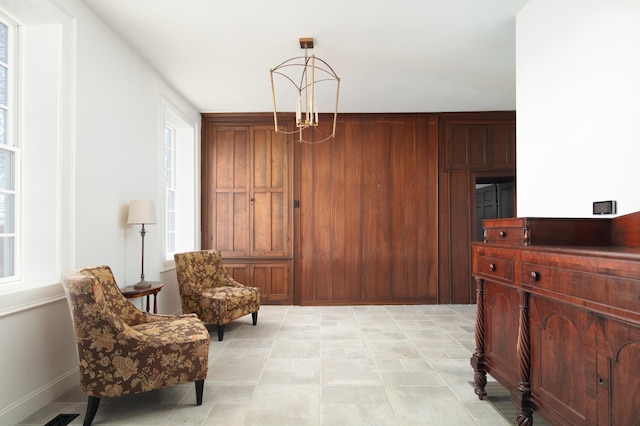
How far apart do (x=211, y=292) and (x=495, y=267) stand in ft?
10.4

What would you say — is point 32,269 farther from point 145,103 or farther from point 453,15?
point 453,15

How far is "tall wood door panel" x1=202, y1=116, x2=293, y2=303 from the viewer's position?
222 inches

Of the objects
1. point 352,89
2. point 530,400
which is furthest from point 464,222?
point 530,400

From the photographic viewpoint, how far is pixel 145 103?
3.93m

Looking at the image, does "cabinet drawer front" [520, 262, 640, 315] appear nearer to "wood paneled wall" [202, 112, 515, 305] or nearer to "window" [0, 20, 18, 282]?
"window" [0, 20, 18, 282]

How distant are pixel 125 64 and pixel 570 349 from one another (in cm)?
423

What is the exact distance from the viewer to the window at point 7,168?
2.45m

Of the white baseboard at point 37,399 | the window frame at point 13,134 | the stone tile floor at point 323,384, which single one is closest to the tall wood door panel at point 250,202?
the stone tile floor at point 323,384

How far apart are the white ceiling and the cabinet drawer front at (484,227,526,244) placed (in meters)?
1.88

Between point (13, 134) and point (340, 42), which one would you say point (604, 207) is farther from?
point (13, 134)

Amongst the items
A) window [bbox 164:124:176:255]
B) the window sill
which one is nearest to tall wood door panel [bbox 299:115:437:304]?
window [bbox 164:124:176:255]

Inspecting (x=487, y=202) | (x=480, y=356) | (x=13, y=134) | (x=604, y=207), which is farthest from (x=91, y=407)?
(x=487, y=202)

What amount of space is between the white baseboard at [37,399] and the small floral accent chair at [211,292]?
1.35 meters

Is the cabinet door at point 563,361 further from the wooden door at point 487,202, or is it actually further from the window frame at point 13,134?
the wooden door at point 487,202
